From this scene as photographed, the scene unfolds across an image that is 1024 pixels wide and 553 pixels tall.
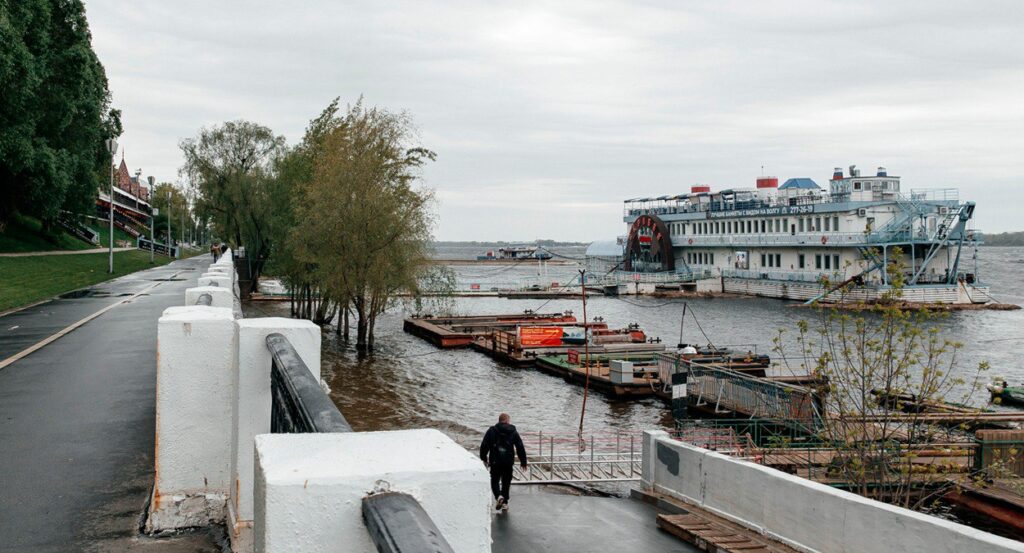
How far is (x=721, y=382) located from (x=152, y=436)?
83.7 ft

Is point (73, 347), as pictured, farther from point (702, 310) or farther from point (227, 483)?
point (702, 310)

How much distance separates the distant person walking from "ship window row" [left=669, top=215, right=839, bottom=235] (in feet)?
242

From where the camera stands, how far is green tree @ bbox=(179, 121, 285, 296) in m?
62.7

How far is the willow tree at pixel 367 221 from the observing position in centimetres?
4444

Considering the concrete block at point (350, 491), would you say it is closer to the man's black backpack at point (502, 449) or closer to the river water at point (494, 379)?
the man's black backpack at point (502, 449)

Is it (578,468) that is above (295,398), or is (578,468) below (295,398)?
below

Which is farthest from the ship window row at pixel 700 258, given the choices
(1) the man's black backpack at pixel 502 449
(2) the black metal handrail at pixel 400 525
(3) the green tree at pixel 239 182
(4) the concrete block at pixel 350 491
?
(2) the black metal handrail at pixel 400 525

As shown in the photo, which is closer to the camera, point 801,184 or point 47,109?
point 47,109

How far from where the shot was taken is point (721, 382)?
31.8 m

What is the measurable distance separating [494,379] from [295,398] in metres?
36.5

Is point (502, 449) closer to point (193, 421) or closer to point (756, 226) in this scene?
point (193, 421)

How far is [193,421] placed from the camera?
245 inches

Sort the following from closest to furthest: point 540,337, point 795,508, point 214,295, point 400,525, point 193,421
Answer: point 400,525, point 193,421, point 214,295, point 795,508, point 540,337

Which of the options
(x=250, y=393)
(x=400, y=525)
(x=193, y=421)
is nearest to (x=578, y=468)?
(x=193, y=421)
